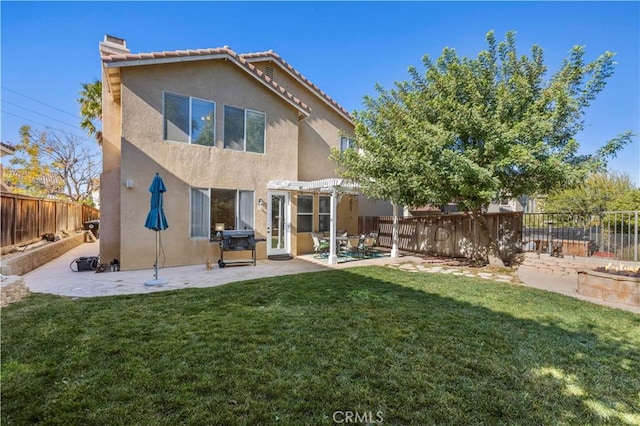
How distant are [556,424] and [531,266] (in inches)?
327

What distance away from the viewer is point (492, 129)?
28.1 feet

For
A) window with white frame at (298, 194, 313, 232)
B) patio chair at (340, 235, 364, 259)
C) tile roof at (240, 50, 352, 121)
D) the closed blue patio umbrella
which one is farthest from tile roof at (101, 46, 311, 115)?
patio chair at (340, 235, 364, 259)

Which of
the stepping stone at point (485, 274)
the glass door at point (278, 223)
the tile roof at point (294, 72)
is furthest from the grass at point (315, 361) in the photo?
the tile roof at point (294, 72)

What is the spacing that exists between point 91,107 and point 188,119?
32.0 feet

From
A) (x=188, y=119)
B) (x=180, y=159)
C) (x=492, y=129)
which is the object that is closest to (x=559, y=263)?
(x=492, y=129)

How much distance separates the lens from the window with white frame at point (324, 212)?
13.9 metres

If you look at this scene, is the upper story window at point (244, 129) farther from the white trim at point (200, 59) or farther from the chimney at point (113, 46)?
the chimney at point (113, 46)

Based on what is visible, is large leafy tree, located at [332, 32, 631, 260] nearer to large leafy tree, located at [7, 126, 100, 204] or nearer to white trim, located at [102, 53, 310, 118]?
white trim, located at [102, 53, 310, 118]

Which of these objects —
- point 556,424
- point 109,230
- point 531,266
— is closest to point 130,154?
point 109,230

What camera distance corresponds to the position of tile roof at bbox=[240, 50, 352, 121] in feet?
43.7

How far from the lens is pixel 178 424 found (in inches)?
99.8

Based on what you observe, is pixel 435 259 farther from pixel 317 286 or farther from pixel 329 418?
pixel 329 418
